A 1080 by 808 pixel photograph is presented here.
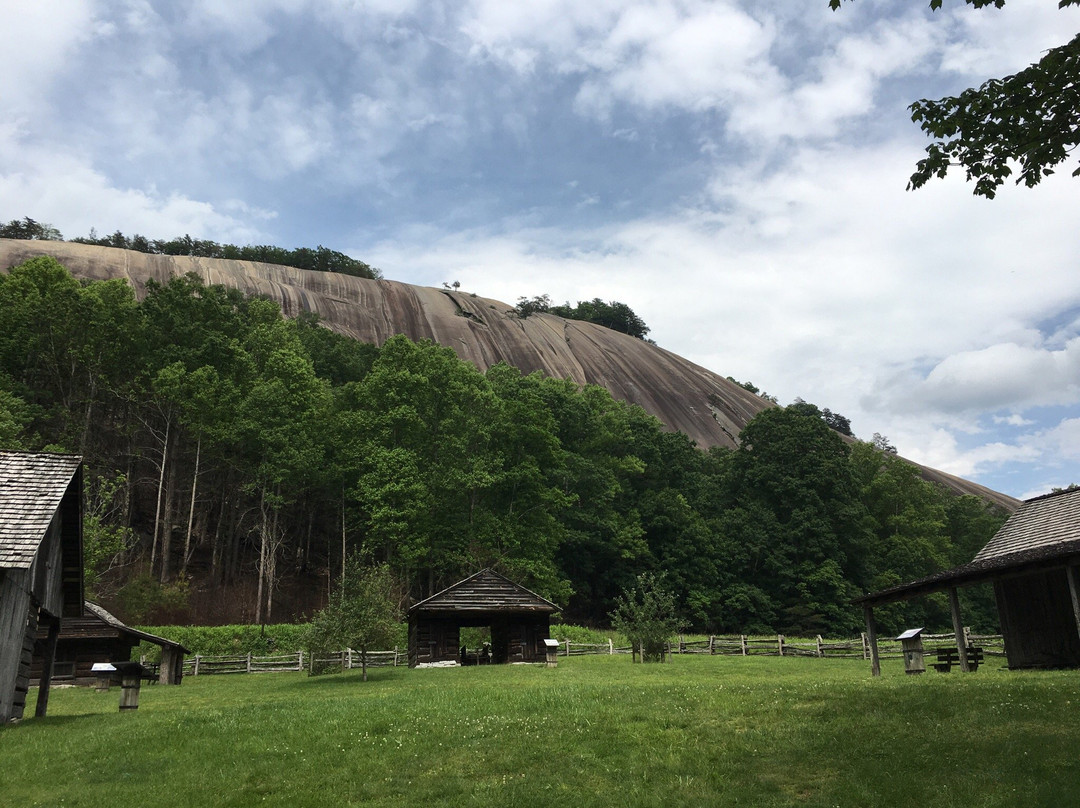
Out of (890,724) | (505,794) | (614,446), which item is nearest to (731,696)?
(890,724)

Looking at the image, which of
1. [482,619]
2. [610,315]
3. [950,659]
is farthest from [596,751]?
[610,315]

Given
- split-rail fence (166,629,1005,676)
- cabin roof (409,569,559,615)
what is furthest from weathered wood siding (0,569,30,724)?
cabin roof (409,569,559,615)

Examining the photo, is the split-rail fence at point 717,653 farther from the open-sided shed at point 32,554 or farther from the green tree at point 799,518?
the open-sided shed at point 32,554

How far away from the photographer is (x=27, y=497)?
16422 mm

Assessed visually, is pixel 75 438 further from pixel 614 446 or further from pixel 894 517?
pixel 894 517

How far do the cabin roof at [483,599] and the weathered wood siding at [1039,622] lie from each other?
57.4ft

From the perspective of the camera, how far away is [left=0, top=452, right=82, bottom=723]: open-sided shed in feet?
51.2

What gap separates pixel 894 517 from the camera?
64062 mm

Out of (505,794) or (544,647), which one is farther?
(544,647)

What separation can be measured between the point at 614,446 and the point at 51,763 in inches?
2101

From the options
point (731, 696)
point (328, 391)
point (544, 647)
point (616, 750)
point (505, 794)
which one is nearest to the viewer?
point (505, 794)

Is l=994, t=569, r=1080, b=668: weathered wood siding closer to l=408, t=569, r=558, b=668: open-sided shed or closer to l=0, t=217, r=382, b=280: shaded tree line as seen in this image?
l=408, t=569, r=558, b=668: open-sided shed

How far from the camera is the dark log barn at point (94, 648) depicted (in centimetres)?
2998

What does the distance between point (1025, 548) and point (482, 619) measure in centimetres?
2173
